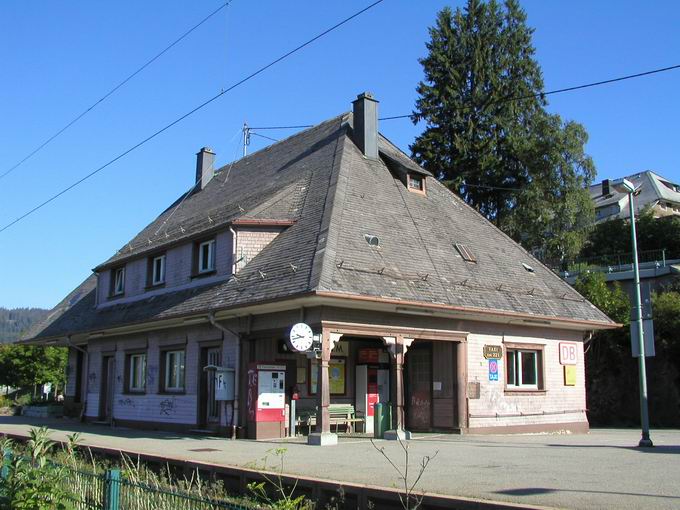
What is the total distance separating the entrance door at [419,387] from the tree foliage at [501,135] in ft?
62.3

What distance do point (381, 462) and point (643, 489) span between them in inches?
188

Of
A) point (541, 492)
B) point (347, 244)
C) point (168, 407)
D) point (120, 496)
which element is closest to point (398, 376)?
point (347, 244)

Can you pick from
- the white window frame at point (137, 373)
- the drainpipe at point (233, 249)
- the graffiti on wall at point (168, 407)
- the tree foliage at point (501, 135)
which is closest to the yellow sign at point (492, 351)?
the drainpipe at point (233, 249)

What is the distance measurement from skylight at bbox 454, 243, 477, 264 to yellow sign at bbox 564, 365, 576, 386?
16.1ft

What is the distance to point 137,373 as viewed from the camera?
25.2 m

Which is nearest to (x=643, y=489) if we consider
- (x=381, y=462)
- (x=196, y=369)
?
(x=381, y=462)

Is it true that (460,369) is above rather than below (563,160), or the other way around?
below

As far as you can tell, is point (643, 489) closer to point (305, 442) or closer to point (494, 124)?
point (305, 442)

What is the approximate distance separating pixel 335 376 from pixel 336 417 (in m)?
1.59

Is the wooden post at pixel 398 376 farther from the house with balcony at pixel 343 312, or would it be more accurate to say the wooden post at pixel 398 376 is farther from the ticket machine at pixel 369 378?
the ticket machine at pixel 369 378

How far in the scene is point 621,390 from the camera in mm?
31000

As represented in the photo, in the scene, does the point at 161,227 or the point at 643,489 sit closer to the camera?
the point at 643,489

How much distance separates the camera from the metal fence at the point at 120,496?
7621 mm

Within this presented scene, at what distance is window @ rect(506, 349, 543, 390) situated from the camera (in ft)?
72.6
